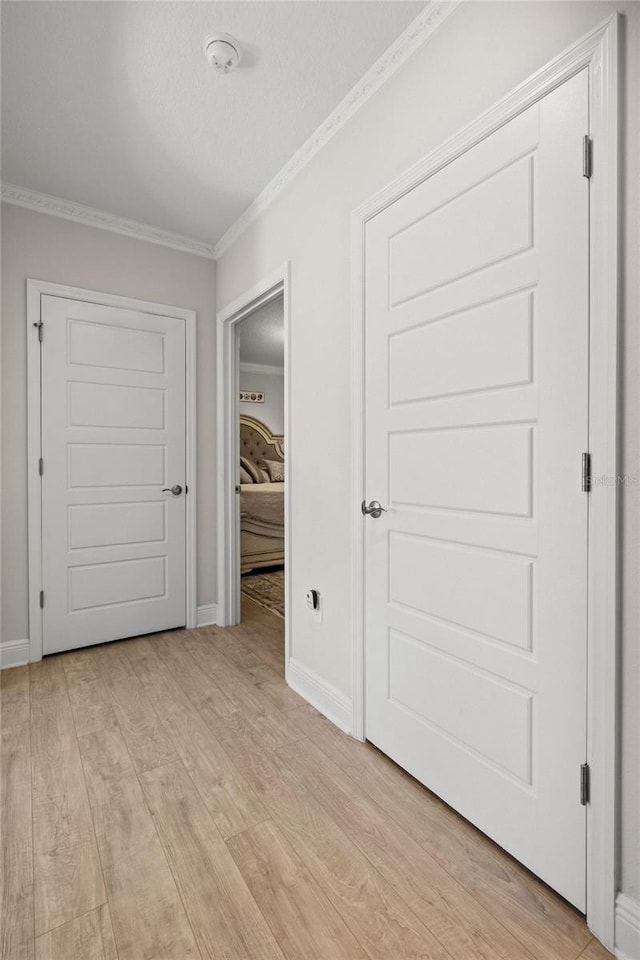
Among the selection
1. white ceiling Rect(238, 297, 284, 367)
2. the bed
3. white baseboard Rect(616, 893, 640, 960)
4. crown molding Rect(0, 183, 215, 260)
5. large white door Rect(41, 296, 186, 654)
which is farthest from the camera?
the bed

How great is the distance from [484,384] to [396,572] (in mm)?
734

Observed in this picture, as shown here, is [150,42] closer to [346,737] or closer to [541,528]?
[541,528]

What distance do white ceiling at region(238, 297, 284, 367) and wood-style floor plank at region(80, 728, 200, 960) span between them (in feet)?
10.3

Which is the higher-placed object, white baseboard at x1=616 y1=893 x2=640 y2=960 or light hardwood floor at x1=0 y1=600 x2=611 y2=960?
white baseboard at x1=616 y1=893 x2=640 y2=960

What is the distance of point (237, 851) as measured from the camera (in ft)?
4.46

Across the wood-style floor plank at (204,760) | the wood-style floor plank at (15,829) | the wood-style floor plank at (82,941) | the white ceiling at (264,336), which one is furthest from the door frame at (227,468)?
the wood-style floor plank at (82,941)

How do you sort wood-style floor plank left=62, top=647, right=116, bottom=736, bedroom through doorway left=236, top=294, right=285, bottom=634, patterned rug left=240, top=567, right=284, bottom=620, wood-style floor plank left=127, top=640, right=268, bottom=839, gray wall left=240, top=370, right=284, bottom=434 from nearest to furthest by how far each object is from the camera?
wood-style floor plank left=127, top=640, right=268, bottom=839 < wood-style floor plank left=62, top=647, right=116, bottom=736 < patterned rug left=240, top=567, right=284, bottom=620 < bedroom through doorway left=236, top=294, right=285, bottom=634 < gray wall left=240, top=370, right=284, bottom=434

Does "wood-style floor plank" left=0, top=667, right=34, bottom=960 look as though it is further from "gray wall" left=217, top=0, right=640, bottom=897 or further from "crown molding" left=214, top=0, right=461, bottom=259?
"crown molding" left=214, top=0, right=461, bottom=259

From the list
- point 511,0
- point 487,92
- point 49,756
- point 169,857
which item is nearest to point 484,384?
point 487,92

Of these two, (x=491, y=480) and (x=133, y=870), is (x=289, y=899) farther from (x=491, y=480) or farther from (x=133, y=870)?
(x=491, y=480)

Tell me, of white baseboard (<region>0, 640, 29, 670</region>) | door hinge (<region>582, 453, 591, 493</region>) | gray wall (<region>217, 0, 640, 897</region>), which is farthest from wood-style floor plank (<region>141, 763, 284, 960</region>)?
white baseboard (<region>0, 640, 29, 670</region>)

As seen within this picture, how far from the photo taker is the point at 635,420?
1037 mm

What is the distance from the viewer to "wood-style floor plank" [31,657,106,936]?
47.4 inches

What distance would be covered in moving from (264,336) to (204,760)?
14.6 feet
